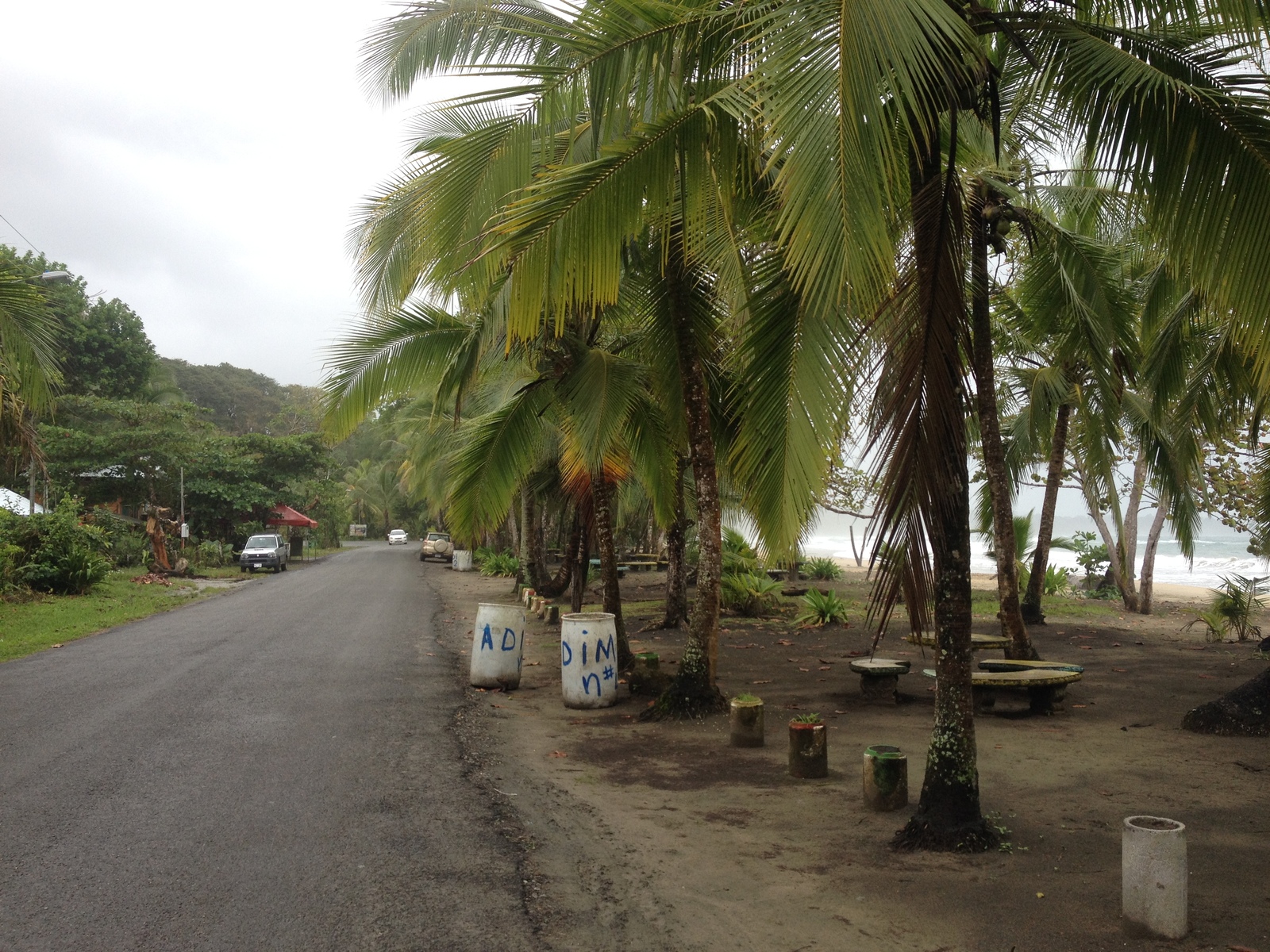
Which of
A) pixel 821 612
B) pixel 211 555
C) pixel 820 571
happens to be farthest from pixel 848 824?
pixel 211 555

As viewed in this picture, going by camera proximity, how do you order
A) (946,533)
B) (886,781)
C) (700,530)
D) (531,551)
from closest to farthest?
1. (946,533)
2. (886,781)
3. (700,530)
4. (531,551)

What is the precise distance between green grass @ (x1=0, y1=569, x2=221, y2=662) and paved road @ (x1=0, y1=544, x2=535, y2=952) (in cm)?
260

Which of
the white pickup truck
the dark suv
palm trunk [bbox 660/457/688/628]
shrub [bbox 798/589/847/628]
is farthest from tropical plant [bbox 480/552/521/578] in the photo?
shrub [bbox 798/589/847/628]

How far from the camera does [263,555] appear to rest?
33156 millimetres

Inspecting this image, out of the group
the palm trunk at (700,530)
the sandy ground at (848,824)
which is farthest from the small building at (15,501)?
the palm trunk at (700,530)

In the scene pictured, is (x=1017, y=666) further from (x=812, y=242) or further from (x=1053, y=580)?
(x=1053, y=580)

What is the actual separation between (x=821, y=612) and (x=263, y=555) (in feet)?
79.3

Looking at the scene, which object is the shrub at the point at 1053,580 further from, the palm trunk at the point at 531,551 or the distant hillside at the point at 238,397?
the distant hillside at the point at 238,397

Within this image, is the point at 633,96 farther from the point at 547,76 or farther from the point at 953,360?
the point at 953,360

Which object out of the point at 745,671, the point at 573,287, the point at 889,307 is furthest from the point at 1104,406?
the point at 573,287

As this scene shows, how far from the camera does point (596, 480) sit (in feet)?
35.3

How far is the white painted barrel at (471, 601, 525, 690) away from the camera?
10344mm

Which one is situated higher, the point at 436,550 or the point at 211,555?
the point at 436,550

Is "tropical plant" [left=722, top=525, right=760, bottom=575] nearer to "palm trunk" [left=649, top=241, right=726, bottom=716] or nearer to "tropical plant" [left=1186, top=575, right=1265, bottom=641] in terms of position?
"tropical plant" [left=1186, top=575, right=1265, bottom=641]
